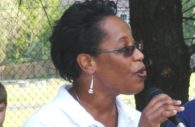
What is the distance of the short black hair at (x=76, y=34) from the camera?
2.19 m

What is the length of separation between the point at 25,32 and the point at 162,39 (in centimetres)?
230

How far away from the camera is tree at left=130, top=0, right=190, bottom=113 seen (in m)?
3.60

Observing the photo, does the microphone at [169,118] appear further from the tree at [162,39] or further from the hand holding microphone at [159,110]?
the tree at [162,39]

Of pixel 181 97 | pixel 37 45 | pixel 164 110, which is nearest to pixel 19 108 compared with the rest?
pixel 37 45

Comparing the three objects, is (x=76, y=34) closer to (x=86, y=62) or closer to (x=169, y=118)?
(x=86, y=62)

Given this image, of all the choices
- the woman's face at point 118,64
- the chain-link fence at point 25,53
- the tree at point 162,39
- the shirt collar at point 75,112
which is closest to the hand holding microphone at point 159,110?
the woman's face at point 118,64

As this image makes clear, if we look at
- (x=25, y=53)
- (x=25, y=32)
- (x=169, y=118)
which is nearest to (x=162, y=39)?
(x=169, y=118)

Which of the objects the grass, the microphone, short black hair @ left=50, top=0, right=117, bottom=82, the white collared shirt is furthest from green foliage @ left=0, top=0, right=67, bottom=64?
the microphone

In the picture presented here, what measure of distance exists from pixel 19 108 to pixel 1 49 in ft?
3.58

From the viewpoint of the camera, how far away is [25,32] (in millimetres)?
5621

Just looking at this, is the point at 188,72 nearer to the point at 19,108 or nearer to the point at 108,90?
the point at 108,90

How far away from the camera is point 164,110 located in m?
1.82

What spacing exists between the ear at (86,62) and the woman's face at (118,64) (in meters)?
0.02

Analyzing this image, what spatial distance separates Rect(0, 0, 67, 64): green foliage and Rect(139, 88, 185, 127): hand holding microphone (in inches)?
122
